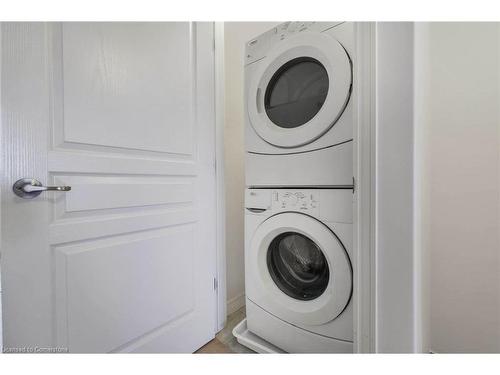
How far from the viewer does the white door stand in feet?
2.08

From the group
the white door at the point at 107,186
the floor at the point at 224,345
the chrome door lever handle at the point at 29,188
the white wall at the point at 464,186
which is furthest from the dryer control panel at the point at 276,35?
the floor at the point at 224,345

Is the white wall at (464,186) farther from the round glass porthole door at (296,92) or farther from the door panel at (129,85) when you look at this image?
the door panel at (129,85)

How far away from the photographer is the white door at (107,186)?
634 millimetres

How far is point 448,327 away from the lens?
3.21 feet

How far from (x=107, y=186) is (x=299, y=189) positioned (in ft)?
2.49

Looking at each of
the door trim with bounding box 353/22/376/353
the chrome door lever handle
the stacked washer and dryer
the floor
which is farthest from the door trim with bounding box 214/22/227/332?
the door trim with bounding box 353/22/376/353

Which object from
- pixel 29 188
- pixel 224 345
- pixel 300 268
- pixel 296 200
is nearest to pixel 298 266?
pixel 300 268

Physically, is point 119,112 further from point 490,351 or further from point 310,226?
point 490,351

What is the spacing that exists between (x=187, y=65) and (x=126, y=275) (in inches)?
38.7

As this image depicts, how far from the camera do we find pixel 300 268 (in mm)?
1053

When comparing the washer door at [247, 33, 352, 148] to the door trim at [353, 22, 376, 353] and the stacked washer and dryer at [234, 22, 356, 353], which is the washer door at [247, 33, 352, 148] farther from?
the door trim at [353, 22, 376, 353]

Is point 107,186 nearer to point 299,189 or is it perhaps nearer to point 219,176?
point 219,176
